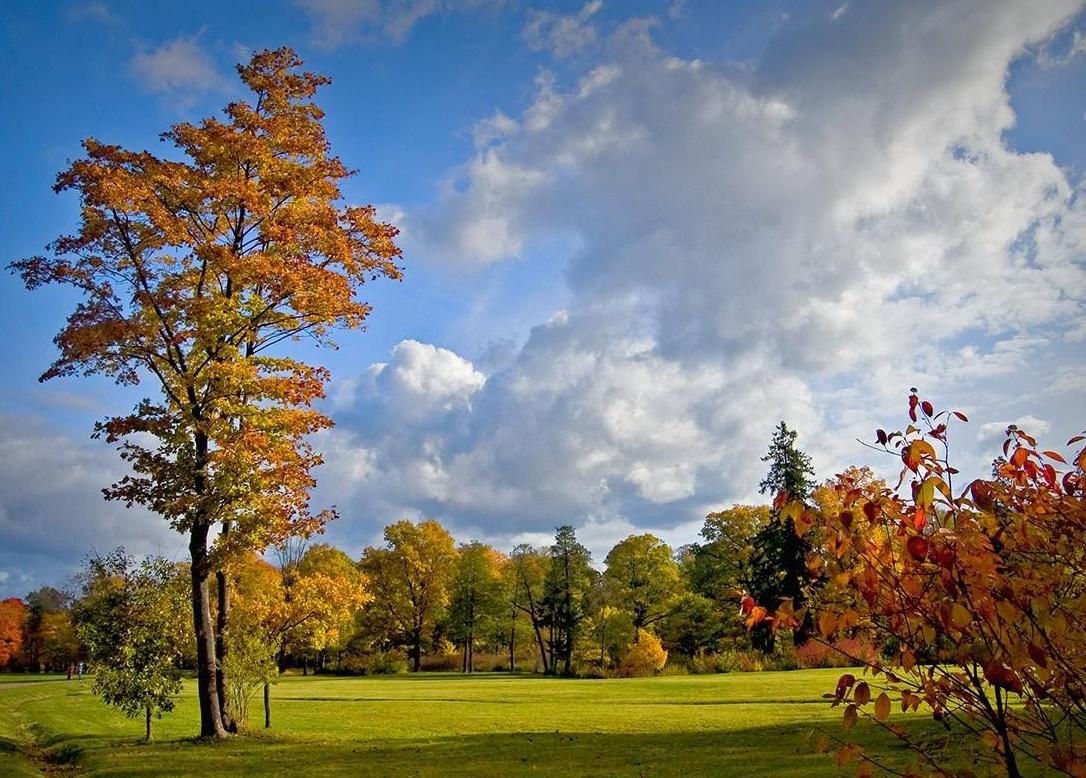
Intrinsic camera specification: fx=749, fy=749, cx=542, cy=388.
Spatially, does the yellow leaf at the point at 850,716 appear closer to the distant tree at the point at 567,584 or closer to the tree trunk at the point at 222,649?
the tree trunk at the point at 222,649

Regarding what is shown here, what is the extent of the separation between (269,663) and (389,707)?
1093 cm

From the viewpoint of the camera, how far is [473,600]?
74.1 metres

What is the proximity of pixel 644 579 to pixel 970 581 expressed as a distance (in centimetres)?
5970

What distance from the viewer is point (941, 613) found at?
10.1 ft

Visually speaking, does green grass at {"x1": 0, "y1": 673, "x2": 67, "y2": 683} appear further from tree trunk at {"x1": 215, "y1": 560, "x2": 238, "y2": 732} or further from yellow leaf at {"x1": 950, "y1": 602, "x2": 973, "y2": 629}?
yellow leaf at {"x1": 950, "y1": 602, "x2": 973, "y2": 629}

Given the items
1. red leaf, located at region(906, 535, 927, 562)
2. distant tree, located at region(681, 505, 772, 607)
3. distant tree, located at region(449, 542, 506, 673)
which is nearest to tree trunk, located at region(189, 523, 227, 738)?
red leaf, located at region(906, 535, 927, 562)

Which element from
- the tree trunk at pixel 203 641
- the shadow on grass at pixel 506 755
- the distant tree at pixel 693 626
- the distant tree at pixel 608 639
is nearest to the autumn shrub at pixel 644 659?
the distant tree at pixel 608 639

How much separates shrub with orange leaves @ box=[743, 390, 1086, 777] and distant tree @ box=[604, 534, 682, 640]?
57.8 metres

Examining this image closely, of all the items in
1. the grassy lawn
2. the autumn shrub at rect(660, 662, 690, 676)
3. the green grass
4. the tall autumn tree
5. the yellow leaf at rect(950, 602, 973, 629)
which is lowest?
the green grass

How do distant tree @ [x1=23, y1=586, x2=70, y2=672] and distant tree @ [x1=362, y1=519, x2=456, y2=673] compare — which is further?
distant tree @ [x1=23, y1=586, x2=70, y2=672]

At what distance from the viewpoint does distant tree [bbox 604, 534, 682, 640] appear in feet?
196

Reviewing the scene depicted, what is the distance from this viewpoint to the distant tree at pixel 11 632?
Result: 84.9 metres

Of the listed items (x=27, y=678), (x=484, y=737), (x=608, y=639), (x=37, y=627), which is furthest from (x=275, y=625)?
(x=37, y=627)

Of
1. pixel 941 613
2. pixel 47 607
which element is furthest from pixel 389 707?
pixel 47 607
